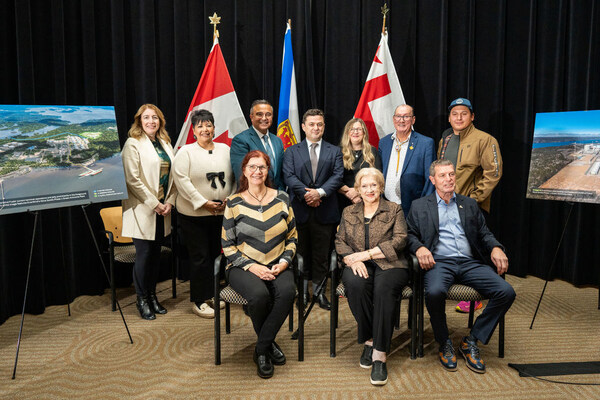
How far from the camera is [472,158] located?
3463mm

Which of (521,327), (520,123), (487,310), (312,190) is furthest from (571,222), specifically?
(312,190)

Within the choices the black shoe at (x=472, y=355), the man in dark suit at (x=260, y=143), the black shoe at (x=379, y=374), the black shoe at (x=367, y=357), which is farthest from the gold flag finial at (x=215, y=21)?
the black shoe at (x=472, y=355)

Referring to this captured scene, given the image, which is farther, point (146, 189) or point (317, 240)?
point (317, 240)

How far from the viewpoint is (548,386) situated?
2367mm

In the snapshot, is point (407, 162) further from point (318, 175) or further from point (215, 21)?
point (215, 21)

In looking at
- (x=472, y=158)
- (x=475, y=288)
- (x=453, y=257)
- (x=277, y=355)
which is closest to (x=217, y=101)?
(x=472, y=158)

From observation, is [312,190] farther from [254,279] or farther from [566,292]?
[566,292]

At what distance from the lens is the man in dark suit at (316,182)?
3393 millimetres

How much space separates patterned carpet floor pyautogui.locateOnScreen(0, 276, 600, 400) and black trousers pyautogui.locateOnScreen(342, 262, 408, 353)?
234 mm

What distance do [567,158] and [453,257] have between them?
4.51ft

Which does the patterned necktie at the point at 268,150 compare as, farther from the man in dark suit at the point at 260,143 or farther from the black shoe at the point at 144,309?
the black shoe at the point at 144,309

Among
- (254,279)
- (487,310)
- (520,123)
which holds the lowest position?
(487,310)

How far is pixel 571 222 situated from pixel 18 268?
16.9ft

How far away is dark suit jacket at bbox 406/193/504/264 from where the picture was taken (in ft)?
9.04
